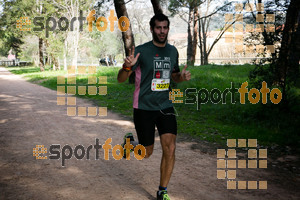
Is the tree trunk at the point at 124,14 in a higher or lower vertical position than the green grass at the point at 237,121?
higher

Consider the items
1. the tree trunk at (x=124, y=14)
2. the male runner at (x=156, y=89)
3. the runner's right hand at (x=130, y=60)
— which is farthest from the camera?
the tree trunk at (x=124, y=14)

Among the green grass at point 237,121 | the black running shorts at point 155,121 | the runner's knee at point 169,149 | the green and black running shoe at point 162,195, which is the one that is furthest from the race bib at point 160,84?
the green grass at point 237,121

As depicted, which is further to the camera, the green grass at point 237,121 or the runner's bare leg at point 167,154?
the green grass at point 237,121

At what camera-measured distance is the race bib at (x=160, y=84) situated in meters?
3.79

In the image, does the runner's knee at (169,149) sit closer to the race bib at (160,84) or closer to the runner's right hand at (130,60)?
the race bib at (160,84)

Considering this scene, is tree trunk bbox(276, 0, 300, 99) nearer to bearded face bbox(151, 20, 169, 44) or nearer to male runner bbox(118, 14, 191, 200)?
male runner bbox(118, 14, 191, 200)

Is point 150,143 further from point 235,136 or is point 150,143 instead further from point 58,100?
point 58,100

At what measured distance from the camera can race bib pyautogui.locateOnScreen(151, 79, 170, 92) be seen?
3785 millimetres

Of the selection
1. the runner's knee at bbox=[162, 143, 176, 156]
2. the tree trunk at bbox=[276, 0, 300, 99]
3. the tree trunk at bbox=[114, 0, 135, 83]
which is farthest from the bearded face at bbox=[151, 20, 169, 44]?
the tree trunk at bbox=[114, 0, 135, 83]

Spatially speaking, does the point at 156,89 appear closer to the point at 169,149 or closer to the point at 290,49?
the point at 169,149

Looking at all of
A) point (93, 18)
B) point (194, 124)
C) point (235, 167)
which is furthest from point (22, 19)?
point (235, 167)

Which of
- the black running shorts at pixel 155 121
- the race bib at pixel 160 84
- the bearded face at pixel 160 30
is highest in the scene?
the bearded face at pixel 160 30

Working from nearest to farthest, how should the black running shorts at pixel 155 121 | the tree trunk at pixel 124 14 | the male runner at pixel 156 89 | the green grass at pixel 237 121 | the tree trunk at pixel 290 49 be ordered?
the male runner at pixel 156 89 → the black running shorts at pixel 155 121 → the green grass at pixel 237 121 → the tree trunk at pixel 290 49 → the tree trunk at pixel 124 14

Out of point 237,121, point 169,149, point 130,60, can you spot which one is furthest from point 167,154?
point 237,121
